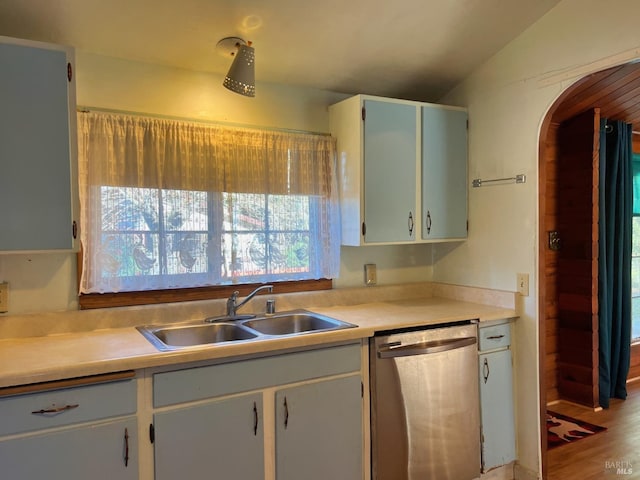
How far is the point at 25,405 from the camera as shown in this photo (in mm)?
1574

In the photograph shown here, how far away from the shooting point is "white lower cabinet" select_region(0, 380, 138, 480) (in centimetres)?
156

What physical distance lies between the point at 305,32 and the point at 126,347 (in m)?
1.60

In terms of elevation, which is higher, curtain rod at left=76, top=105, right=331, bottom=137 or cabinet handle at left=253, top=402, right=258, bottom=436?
curtain rod at left=76, top=105, right=331, bottom=137

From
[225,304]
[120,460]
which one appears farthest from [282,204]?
[120,460]

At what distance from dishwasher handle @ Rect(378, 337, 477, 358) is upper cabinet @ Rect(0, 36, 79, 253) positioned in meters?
1.41

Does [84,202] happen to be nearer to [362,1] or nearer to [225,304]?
[225,304]

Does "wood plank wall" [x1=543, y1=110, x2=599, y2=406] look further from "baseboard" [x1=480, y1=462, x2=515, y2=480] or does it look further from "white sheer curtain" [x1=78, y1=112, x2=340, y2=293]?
"white sheer curtain" [x1=78, y1=112, x2=340, y2=293]

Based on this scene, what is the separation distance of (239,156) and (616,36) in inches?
73.6

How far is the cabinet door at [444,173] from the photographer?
111 inches

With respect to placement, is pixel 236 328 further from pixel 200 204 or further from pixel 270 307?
pixel 200 204

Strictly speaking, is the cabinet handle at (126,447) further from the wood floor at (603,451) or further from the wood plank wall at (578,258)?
the wood plank wall at (578,258)

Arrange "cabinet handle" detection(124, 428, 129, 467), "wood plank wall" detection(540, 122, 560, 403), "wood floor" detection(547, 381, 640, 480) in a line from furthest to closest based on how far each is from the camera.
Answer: "wood plank wall" detection(540, 122, 560, 403)
"wood floor" detection(547, 381, 640, 480)
"cabinet handle" detection(124, 428, 129, 467)

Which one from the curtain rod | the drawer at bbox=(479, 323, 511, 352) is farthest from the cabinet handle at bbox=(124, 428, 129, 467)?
the drawer at bbox=(479, 323, 511, 352)

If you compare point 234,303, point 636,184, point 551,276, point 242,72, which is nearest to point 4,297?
point 234,303
